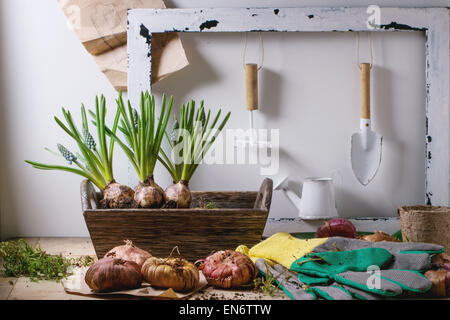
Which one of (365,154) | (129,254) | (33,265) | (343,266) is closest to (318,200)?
(365,154)

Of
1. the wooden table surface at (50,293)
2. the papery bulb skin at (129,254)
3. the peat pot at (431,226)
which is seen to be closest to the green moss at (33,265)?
the wooden table surface at (50,293)

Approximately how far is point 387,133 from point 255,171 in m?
0.37

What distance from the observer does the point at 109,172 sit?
119 centimetres

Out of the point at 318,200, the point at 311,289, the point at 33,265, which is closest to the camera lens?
the point at 311,289

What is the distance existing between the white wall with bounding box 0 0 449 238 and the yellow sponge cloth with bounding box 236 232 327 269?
15.2 inches

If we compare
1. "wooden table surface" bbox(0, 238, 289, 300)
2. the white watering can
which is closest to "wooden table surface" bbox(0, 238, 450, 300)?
"wooden table surface" bbox(0, 238, 289, 300)

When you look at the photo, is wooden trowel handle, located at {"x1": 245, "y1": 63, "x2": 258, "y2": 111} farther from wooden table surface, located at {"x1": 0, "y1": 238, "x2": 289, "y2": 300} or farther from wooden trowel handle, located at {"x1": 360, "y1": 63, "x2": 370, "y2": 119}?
wooden table surface, located at {"x1": 0, "y1": 238, "x2": 289, "y2": 300}

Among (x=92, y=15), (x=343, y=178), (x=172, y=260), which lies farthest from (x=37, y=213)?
(x=343, y=178)

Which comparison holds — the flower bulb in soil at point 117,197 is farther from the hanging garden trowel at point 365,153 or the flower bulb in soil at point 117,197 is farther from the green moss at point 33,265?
the hanging garden trowel at point 365,153

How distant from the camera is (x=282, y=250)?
41.2 inches

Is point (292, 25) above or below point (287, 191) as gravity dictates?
above

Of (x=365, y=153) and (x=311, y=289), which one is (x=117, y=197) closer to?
(x=311, y=289)

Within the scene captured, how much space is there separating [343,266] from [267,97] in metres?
0.62

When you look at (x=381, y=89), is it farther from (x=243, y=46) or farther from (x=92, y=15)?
(x=92, y=15)
